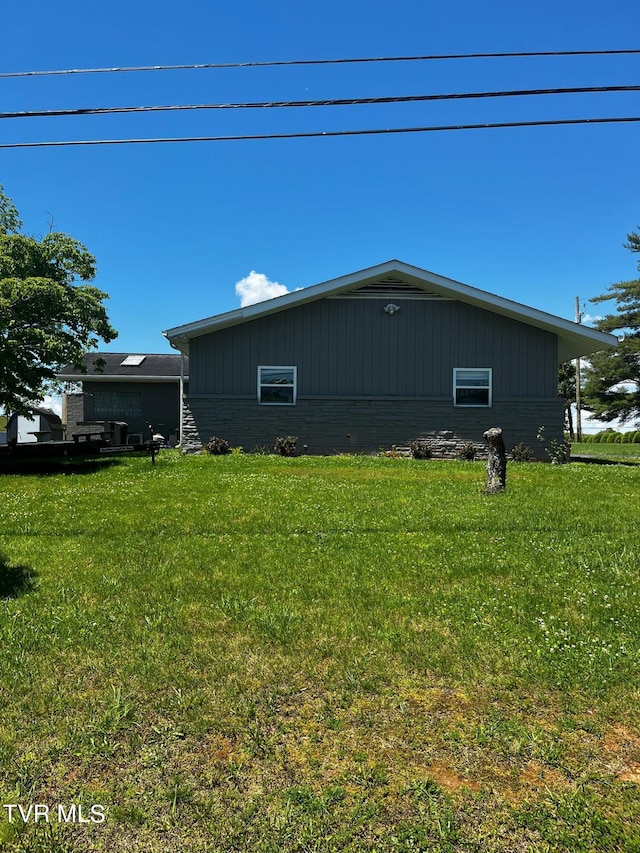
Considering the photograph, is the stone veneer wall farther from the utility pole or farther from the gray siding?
the utility pole

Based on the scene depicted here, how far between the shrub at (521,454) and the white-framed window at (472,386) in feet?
5.26

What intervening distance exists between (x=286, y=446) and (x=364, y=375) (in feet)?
10.7

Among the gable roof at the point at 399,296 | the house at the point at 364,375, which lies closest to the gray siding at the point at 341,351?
the house at the point at 364,375

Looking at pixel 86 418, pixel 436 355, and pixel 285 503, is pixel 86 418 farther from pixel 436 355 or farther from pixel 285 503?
pixel 285 503

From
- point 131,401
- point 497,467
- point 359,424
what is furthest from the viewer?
point 131,401

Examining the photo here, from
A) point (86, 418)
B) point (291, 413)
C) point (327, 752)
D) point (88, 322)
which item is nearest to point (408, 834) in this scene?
point (327, 752)

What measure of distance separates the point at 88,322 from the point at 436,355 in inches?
403

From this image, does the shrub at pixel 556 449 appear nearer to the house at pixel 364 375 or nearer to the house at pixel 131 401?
the house at pixel 364 375

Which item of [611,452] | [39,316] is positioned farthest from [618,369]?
[39,316]

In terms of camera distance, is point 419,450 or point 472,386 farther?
point 472,386

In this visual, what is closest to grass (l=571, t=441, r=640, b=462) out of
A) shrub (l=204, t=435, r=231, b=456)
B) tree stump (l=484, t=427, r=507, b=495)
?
tree stump (l=484, t=427, r=507, b=495)

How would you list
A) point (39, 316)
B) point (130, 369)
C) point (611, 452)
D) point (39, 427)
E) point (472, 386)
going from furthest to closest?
point (611, 452) → point (130, 369) → point (39, 427) → point (472, 386) → point (39, 316)

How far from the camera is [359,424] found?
15391 millimetres

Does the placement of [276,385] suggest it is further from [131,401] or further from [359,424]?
[131,401]
